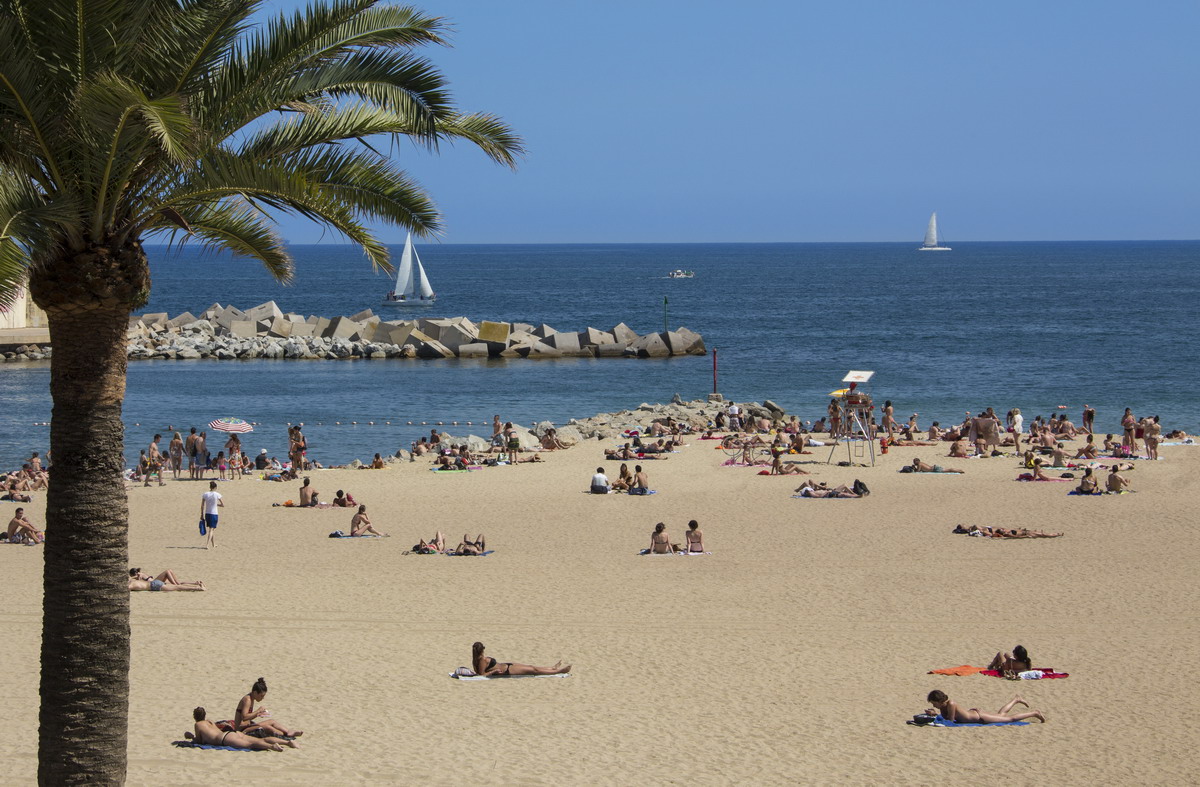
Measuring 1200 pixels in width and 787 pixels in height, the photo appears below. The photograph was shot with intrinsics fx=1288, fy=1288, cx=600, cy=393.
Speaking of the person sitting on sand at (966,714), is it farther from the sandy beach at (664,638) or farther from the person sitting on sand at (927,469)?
the person sitting on sand at (927,469)

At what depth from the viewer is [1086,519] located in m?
21.5

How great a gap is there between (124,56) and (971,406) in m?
40.2

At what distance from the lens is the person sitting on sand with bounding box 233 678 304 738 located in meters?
10.6

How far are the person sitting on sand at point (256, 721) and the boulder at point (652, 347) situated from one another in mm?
50325

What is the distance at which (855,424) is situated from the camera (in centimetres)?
3447

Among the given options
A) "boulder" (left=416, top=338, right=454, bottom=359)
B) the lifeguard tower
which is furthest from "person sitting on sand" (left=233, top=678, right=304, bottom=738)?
"boulder" (left=416, top=338, right=454, bottom=359)

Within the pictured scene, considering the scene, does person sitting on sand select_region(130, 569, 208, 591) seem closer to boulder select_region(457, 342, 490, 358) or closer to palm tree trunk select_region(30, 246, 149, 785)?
palm tree trunk select_region(30, 246, 149, 785)

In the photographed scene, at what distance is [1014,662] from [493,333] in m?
50.6

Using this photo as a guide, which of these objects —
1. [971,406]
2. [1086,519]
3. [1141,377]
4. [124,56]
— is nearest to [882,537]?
[1086,519]

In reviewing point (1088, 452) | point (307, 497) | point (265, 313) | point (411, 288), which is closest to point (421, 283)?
point (411, 288)

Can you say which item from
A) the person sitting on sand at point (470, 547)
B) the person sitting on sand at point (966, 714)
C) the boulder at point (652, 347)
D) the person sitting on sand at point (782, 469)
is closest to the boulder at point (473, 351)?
the boulder at point (652, 347)

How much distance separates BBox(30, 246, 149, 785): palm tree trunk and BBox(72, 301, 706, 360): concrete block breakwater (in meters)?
53.3

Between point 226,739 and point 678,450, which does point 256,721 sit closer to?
point 226,739

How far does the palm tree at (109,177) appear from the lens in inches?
266
